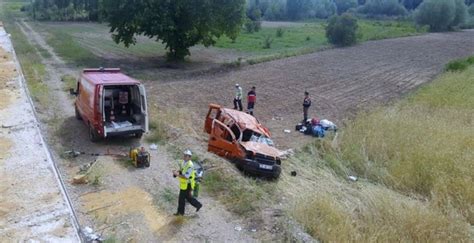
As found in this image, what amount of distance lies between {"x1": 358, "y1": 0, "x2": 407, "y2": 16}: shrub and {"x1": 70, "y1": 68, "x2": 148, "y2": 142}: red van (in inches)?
3825

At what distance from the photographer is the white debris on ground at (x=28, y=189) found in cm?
988

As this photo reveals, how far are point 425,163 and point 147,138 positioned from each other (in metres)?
9.27

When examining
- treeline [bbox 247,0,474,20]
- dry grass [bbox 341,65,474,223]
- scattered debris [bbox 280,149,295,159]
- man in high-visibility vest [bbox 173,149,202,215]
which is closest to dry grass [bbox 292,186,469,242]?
dry grass [bbox 341,65,474,223]

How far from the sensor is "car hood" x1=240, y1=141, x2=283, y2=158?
45.2 feet

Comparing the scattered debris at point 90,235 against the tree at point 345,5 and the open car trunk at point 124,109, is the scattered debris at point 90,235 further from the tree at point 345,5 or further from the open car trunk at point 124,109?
the tree at point 345,5

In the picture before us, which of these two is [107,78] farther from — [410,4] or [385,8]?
[410,4]

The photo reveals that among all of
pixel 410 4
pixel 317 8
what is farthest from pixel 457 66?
pixel 410 4

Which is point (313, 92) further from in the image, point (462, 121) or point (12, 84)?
point (12, 84)

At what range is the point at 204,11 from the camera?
32.6 m

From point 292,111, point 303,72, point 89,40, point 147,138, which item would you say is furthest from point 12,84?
point 89,40

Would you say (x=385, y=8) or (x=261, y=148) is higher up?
(x=385, y=8)

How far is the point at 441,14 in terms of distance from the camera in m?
73.9

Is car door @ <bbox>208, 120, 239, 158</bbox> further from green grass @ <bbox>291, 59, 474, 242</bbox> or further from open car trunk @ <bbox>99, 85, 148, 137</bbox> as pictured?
green grass @ <bbox>291, 59, 474, 242</bbox>

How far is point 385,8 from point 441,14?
3121cm
